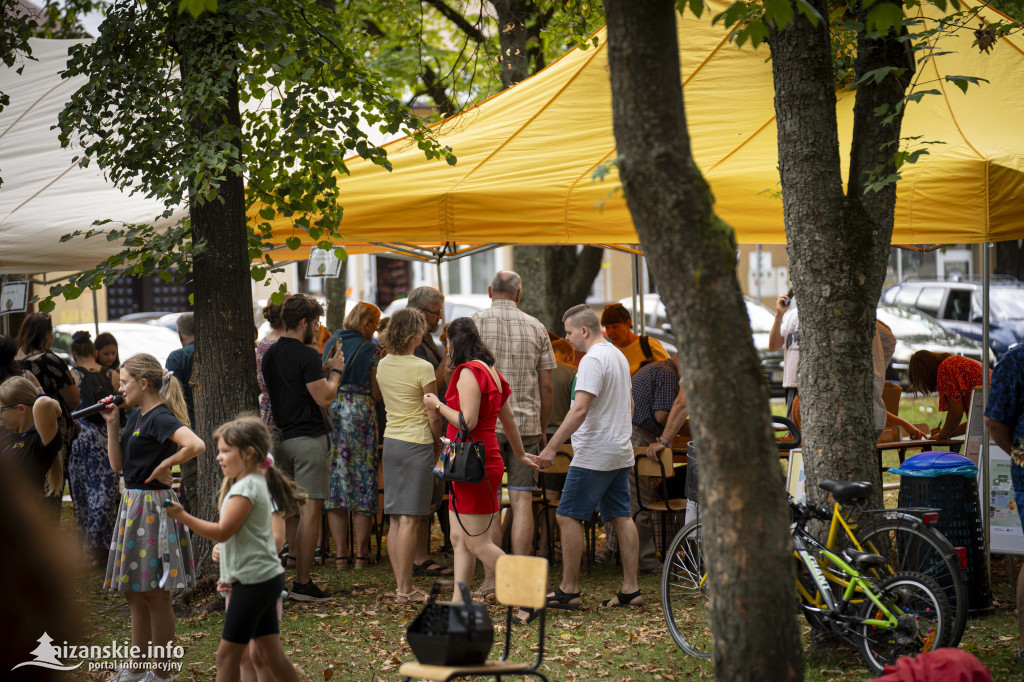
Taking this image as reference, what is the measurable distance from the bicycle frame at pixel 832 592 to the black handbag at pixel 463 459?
1959mm

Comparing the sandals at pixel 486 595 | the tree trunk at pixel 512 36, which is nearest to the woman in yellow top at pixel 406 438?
the sandals at pixel 486 595

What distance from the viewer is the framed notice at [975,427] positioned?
754 centimetres

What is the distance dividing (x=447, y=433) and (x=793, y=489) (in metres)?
2.32

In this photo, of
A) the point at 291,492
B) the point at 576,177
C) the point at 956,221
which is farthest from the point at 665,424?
the point at 291,492

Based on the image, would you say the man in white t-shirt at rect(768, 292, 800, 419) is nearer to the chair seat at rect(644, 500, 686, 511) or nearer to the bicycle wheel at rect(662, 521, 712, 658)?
the chair seat at rect(644, 500, 686, 511)

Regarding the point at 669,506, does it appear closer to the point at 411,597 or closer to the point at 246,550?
the point at 411,597

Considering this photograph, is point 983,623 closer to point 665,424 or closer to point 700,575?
point 700,575

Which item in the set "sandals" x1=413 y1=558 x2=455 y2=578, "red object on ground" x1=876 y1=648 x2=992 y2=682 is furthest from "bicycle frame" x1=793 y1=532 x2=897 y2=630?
"sandals" x1=413 y1=558 x2=455 y2=578

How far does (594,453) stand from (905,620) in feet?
7.65

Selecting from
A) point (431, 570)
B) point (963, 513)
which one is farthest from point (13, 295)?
point (963, 513)

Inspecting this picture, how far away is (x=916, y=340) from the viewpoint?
19.7 meters

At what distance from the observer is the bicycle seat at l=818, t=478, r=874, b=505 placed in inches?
204

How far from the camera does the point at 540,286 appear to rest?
46.7 feet

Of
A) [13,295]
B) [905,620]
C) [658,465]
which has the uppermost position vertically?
[13,295]
